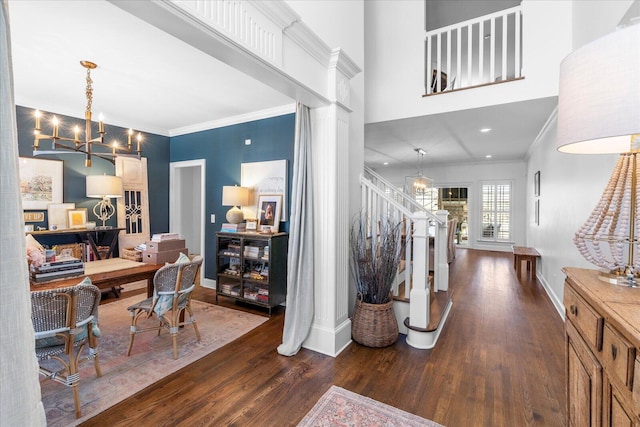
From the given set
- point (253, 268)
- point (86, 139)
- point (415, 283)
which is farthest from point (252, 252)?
point (86, 139)

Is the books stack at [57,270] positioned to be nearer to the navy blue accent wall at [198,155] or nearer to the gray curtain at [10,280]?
the gray curtain at [10,280]

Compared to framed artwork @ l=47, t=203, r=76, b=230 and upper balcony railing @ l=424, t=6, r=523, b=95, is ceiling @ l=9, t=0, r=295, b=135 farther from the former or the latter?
upper balcony railing @ l=424, t=6, r=523, b=95

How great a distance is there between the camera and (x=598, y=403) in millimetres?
1049

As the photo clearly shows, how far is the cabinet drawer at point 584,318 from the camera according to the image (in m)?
1.03

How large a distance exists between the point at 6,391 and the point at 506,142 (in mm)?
6822

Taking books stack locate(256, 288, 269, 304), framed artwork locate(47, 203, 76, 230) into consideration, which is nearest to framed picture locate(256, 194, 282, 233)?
books stack locate(256, 288, 269, 304)

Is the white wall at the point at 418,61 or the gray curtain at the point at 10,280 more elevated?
the white wall at the point at 418,61

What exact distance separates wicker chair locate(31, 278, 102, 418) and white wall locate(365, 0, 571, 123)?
358 cm

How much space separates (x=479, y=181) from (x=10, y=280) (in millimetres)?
9670

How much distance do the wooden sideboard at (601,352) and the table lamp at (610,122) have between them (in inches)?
5.7

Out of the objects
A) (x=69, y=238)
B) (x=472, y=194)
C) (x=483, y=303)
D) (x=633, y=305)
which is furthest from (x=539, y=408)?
(x=472, y=194)

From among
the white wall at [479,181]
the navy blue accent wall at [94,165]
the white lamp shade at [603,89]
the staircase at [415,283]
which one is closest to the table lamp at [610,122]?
the white lamp shade at [603,89]

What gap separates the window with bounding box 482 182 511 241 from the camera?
8359 mm

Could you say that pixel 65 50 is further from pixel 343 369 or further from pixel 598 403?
pixel 598 403
